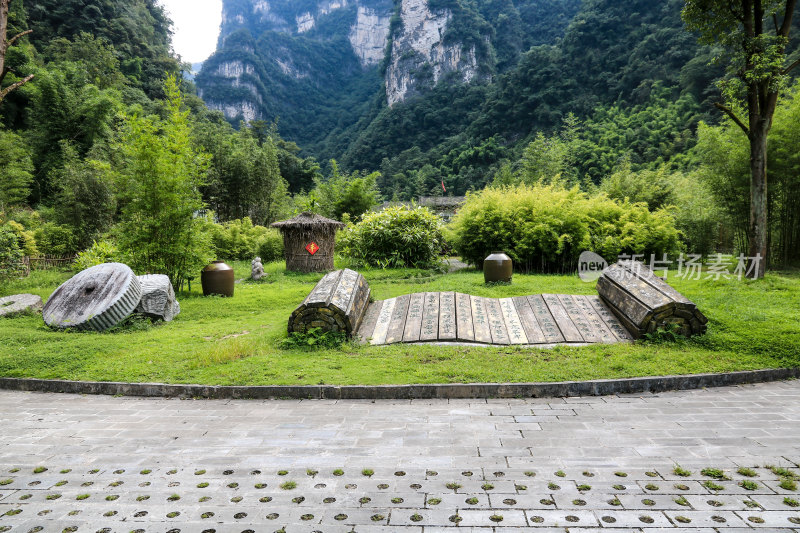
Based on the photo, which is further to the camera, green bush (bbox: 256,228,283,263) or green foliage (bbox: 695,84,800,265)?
green bush (bbox: 256,228,283,263)

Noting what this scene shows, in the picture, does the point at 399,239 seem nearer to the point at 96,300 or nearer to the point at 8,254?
the point at 96,300

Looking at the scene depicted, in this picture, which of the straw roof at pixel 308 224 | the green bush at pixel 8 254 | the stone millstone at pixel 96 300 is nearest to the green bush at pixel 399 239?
the straw roof at pixel 308 224

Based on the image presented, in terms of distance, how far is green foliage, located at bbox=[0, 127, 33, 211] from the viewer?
1956 centimetres

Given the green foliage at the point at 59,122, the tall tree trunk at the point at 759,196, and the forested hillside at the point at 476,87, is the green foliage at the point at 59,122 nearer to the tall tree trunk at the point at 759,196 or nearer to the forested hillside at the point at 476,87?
the forested hillside at the point at 476,87

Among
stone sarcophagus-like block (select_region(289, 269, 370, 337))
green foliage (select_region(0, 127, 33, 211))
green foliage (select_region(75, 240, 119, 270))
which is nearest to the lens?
stone sarcophagus-like block (select_region(289, 269, 370, 337))

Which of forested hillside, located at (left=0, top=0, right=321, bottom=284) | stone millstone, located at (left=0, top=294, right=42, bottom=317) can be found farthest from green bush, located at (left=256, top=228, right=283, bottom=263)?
stone millstone, located at (left=0, top=294, right=42, bottom=317)

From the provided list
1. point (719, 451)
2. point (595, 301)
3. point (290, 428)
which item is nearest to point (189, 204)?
point (290, 428)

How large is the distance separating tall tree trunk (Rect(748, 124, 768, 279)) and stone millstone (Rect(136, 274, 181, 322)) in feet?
35.0

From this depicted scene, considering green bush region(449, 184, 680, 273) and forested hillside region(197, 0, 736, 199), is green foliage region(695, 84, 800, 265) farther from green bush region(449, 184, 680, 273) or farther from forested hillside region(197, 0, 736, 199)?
forested hillside region(197, 0, 736, 199)

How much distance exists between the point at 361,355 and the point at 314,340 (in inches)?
28.2

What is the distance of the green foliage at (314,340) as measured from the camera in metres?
5.85

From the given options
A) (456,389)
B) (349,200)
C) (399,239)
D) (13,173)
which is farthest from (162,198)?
(13,173)

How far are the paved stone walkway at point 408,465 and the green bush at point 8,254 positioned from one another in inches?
319

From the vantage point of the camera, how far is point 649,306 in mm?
5762
